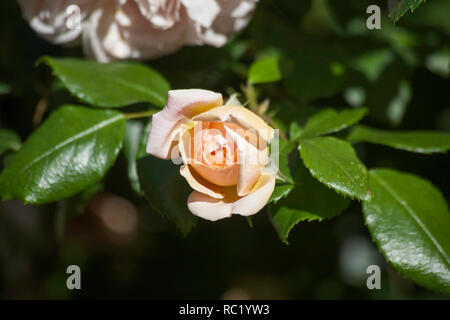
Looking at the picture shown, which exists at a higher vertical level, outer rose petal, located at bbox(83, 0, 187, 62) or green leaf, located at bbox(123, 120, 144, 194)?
outer rose petal, located at bbox(83, 0, 187, 62)

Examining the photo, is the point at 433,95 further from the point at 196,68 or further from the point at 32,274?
the point at 32,274

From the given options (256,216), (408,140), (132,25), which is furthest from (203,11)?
(256,216)

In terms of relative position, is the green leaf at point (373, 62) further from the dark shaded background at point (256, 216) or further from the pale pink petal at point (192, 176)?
→ the pale pink petal at point (192, 176)

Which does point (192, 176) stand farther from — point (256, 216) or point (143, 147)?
point (256, 216)

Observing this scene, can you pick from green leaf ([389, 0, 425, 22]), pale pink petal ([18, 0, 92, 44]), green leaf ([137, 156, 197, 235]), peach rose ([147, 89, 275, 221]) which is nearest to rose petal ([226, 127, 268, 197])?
peach rose ([147, 89, 275, 221])

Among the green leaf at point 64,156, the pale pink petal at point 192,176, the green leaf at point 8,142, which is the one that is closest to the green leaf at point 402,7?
the pale pink petal at point 192,176

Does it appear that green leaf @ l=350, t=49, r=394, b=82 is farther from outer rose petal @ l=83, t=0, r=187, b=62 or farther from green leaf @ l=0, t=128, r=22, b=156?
green leaf @ l=0, t=128, r=22, b=156
